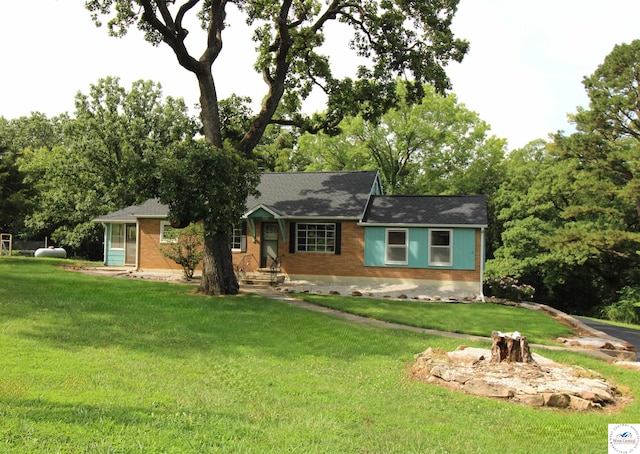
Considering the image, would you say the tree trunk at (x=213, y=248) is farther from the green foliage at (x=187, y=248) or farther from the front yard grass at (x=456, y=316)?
the green foliage at (x=187, y=248)

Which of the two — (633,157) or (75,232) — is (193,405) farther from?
(75,232)

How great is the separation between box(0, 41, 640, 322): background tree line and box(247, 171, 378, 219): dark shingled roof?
2.33m

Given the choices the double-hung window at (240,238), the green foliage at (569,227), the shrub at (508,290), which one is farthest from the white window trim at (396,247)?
the green foliage at (569,227)

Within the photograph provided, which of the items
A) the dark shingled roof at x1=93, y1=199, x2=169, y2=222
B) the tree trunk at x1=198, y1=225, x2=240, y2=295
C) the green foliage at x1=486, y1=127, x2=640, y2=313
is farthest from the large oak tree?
the green foliage at x1=486, y1=127, x2=640, y2=313

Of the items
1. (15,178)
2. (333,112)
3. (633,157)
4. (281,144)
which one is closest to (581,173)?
(633,157)

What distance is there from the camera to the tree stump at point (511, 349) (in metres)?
7.92

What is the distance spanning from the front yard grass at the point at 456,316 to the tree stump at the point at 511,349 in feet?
12.4

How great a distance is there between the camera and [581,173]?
93.8 ft

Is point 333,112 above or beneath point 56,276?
above

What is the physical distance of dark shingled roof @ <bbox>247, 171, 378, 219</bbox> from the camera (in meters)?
21.2

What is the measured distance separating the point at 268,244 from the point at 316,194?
3.35 meters

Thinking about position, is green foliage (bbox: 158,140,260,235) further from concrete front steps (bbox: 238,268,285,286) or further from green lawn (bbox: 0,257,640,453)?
concrete front steps (bbox: 238,268,285,286)

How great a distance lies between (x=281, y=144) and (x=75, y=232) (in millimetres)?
18681

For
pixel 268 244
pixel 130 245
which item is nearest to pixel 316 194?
pixel 268 244
